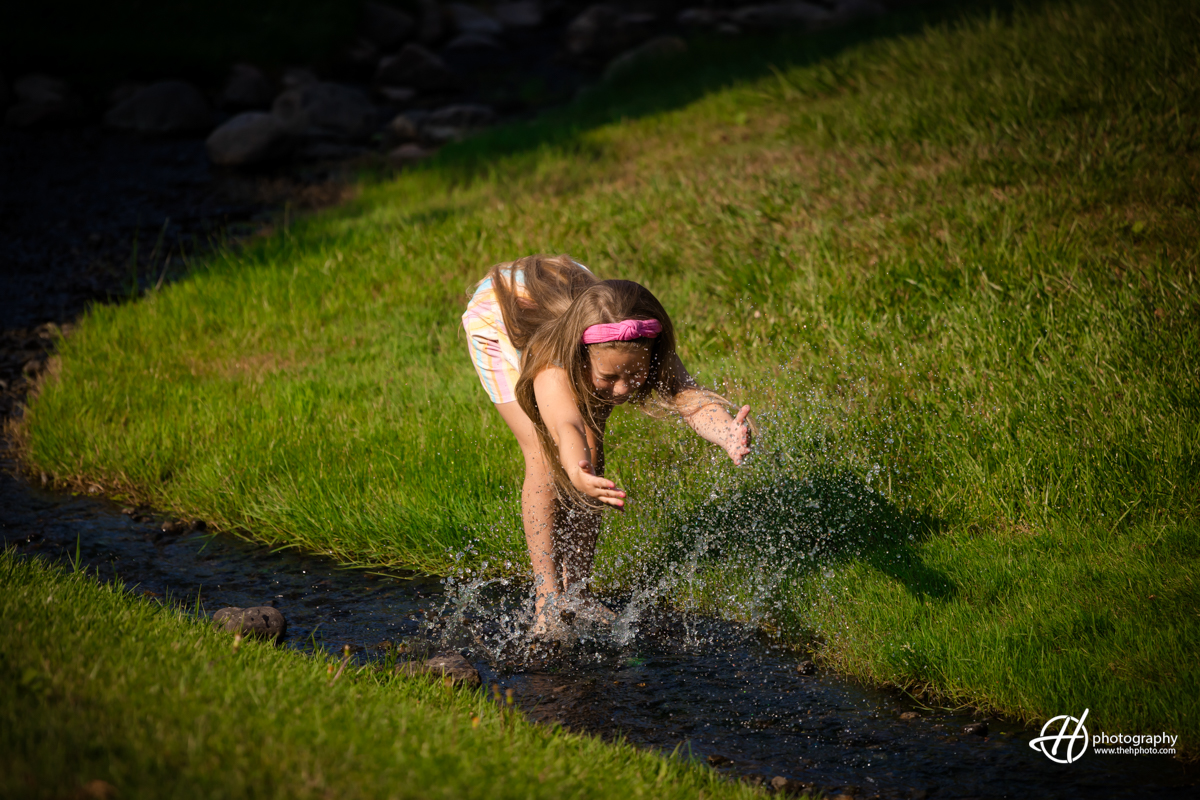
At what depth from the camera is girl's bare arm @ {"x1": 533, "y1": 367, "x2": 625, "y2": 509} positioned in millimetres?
3154

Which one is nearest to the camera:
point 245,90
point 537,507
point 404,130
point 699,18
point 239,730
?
point 239,730

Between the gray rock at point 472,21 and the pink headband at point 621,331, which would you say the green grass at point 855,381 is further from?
the gray rock at point 472,21

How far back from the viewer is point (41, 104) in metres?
12.5

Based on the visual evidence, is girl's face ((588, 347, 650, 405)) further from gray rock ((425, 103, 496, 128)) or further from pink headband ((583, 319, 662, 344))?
gray rock ((425, 103, 496, 128))

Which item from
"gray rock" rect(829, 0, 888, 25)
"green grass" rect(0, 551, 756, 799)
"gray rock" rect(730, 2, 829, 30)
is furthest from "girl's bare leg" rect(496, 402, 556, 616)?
"gray rock" rect(730, 2, 829, 30)

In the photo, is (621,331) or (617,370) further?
(617,370)

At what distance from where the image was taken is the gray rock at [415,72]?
53.3 feet

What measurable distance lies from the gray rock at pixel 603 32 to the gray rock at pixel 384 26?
315 cm

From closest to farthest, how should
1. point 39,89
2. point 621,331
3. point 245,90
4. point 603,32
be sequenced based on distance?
point 621,331
point 39,89
point 245,90
point 603,32

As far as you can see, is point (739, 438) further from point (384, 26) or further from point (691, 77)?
point (384, 26)

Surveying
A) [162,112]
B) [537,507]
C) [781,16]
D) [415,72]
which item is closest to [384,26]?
[415,72]

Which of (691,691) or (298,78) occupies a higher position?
(298,78)

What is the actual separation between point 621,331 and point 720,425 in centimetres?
53

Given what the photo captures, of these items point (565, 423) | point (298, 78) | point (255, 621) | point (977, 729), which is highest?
point (298, 78)
